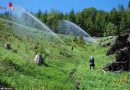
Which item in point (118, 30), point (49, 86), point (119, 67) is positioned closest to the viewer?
point (49, 86)

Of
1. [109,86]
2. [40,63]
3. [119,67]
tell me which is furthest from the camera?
[119,67]

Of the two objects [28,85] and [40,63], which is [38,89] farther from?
[40,63]

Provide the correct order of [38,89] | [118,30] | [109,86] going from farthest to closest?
[118,30]
[109,86]
[38,89]

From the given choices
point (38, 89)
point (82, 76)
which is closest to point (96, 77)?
point (82, 76)

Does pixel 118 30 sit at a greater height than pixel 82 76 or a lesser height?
greater

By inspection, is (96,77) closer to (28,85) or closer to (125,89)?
(125,89)

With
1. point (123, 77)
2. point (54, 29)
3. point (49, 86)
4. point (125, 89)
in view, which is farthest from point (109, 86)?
point (54, 29)

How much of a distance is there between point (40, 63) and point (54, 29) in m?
155

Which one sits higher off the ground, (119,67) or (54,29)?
(54,29)

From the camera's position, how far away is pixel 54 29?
655 feet

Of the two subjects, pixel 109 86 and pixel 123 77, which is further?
pixel 123 77

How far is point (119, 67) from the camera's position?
164 feet

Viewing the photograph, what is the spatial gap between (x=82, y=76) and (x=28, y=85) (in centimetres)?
1462

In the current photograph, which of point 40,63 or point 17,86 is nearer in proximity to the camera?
point 17,86
